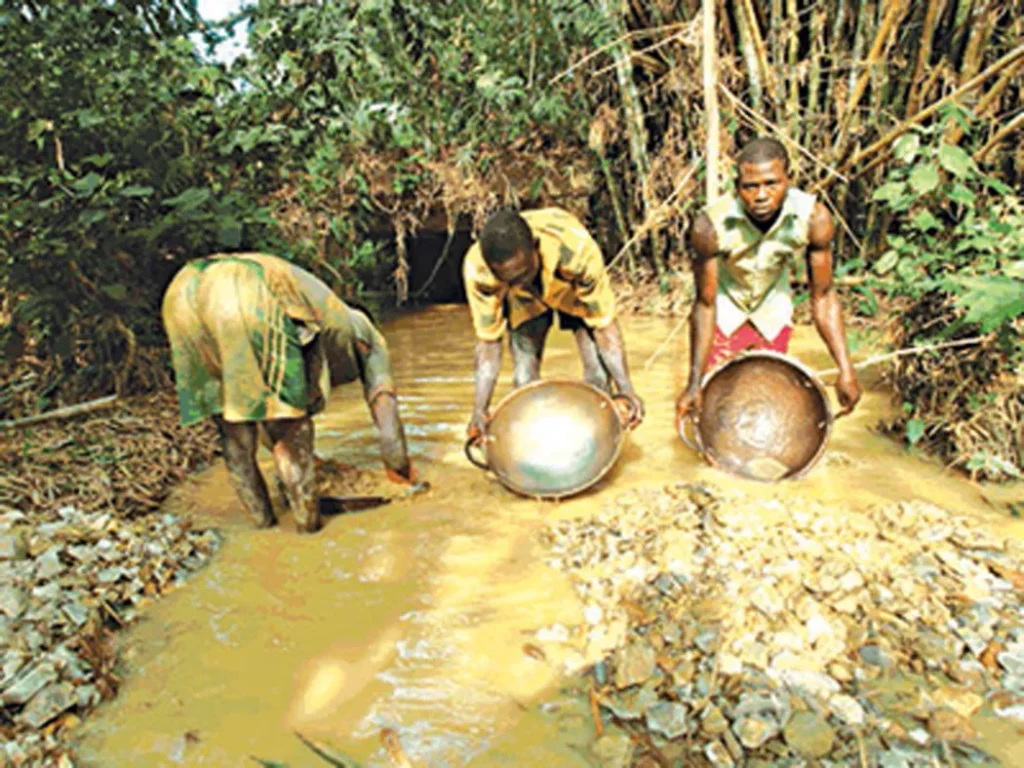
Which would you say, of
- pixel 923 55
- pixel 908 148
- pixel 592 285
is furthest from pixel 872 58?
pixel 592 285

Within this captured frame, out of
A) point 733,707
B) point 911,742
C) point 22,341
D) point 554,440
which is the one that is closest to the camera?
point 911,742

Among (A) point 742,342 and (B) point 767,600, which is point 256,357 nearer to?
(B) point 767,600

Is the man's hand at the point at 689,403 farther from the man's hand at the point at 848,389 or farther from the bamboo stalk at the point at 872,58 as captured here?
the bamboo stalk at the point at 872,58

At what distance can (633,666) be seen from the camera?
2053mm

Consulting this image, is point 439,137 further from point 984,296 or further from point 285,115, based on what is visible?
point 984,296

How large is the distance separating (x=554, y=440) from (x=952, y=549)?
61.7 inches

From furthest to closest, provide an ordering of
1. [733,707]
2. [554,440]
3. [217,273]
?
[554,440] < [217,273] < [733,707]

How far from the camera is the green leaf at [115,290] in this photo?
12.1ft

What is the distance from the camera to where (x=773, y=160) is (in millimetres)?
2770

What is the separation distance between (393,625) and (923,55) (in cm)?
504

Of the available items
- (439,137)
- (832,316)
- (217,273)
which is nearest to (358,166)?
(439,137)

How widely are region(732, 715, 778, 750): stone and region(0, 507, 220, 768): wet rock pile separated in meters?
1.73

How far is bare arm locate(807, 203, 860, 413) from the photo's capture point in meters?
2.90

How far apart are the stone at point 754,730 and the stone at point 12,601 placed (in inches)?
84.0
